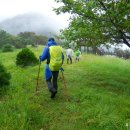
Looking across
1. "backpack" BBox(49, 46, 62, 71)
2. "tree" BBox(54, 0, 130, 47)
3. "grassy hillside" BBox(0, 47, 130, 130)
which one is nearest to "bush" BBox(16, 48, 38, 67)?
"tree" BBox(54, 0, 130, 47)

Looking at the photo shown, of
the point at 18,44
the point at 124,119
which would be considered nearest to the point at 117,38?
the point at 124,119

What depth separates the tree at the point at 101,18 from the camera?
13.7 m

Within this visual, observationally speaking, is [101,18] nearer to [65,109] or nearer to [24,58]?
[65,109]

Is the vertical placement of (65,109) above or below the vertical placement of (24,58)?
below

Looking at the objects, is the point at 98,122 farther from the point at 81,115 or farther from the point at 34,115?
the point at 34,115

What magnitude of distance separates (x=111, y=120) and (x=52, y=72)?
3943 mm

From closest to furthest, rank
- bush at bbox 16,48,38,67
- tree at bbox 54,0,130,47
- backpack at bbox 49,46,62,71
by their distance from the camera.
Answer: backpack at bbox 49,46,62,71, tree at bbox 54,0,130,47, bush at bbox 16,48,38,67

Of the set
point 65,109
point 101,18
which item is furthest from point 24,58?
point 65,109

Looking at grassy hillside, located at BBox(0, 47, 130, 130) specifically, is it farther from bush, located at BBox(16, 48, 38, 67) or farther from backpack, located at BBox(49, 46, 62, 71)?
bush, located at BBox(16, 48, 38, 67)

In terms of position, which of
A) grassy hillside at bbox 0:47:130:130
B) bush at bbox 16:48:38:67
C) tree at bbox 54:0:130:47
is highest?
tree at bbox 54:0:130:47

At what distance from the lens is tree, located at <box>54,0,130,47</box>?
13686 mm

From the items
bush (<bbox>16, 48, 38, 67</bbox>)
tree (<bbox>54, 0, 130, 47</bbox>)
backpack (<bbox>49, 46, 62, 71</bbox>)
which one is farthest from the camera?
bush (<bbox>16, 48, 38, 67</bbox>)

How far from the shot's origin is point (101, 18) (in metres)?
14.2

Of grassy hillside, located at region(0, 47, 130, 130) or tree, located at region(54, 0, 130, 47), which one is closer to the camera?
grassy hillside, located at region(0, 47, 130, 130)
